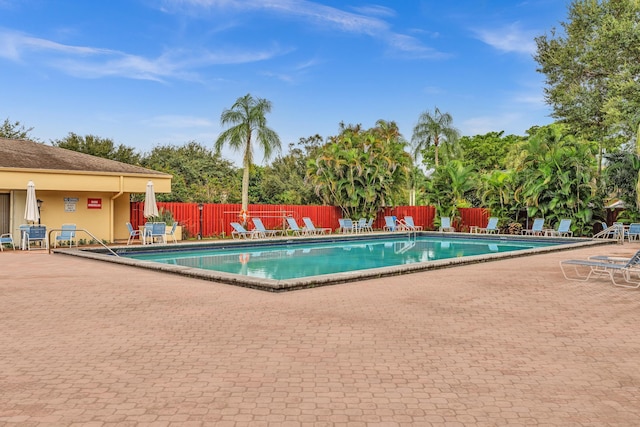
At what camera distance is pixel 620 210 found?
1014 inches

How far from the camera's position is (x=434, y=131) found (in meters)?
36.0

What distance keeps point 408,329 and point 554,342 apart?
4.97 ft

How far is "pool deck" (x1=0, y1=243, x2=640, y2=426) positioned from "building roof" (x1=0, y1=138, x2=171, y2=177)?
10.4 m

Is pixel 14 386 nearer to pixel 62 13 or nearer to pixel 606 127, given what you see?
pixel 62 13

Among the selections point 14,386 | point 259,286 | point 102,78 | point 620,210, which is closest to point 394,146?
point 620,210

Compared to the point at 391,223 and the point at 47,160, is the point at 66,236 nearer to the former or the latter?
the point at 47,160

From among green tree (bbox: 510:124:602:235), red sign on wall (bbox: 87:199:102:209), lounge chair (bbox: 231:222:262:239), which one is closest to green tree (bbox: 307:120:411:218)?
green tree (bbox: 510:124:602:235)

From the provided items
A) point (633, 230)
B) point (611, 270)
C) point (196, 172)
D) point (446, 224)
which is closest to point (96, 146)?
point (196, 172)

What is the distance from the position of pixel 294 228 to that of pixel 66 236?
388 inches

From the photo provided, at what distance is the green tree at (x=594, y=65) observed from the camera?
989 inches

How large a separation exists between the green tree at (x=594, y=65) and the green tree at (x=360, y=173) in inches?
389

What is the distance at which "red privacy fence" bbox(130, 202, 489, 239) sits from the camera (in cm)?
2188

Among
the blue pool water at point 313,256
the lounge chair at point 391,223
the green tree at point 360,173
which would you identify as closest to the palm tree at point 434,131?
the green tree at point 360,173

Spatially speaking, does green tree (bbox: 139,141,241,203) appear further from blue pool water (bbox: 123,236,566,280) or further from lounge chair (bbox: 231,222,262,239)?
blue pool water (bbox: 123,236,566,280)
